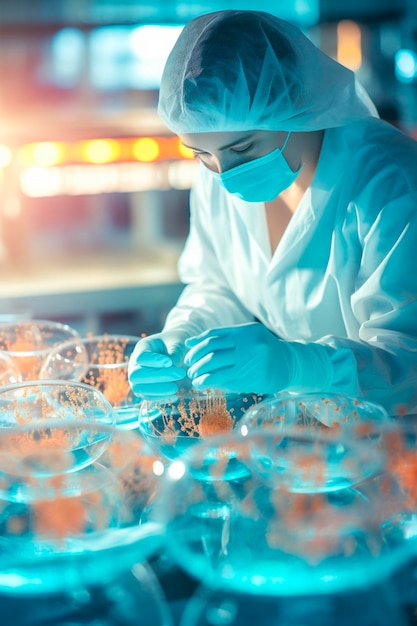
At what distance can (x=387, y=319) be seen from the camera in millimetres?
1360

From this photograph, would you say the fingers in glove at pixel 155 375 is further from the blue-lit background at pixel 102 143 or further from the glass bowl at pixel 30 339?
the blue-lit background at pixel 102 143

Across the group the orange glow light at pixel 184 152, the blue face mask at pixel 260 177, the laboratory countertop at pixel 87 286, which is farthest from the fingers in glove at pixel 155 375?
the orange glow light at pixel 184 152

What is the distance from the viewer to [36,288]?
319 centimetres

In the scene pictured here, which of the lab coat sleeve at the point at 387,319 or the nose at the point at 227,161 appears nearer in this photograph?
the lab coat sleeve at the point at 387,319

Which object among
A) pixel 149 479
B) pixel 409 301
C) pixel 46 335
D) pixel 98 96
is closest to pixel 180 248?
pixel 98 96

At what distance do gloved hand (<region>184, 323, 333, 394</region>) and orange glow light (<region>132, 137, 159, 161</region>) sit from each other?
2369mm

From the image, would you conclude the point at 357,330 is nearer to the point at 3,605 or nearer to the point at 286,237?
the point at 286,237

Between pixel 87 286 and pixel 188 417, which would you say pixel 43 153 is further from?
pixel 188 417

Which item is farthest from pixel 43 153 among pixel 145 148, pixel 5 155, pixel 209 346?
pixel 209 346

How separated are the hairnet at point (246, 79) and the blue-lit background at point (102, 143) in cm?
190

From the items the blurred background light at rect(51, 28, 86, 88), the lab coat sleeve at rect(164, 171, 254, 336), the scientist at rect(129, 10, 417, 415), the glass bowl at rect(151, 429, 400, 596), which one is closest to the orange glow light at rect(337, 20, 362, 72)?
the blurred background light at rect(51, 28, 86, 88)

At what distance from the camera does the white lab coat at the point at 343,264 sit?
1.32 meters

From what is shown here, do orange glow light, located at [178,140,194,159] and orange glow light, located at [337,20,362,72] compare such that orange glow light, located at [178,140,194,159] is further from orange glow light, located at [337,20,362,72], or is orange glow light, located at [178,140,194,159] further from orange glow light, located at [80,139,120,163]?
orange glow light, located at [337,20,362,72]

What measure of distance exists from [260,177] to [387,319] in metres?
0.38
